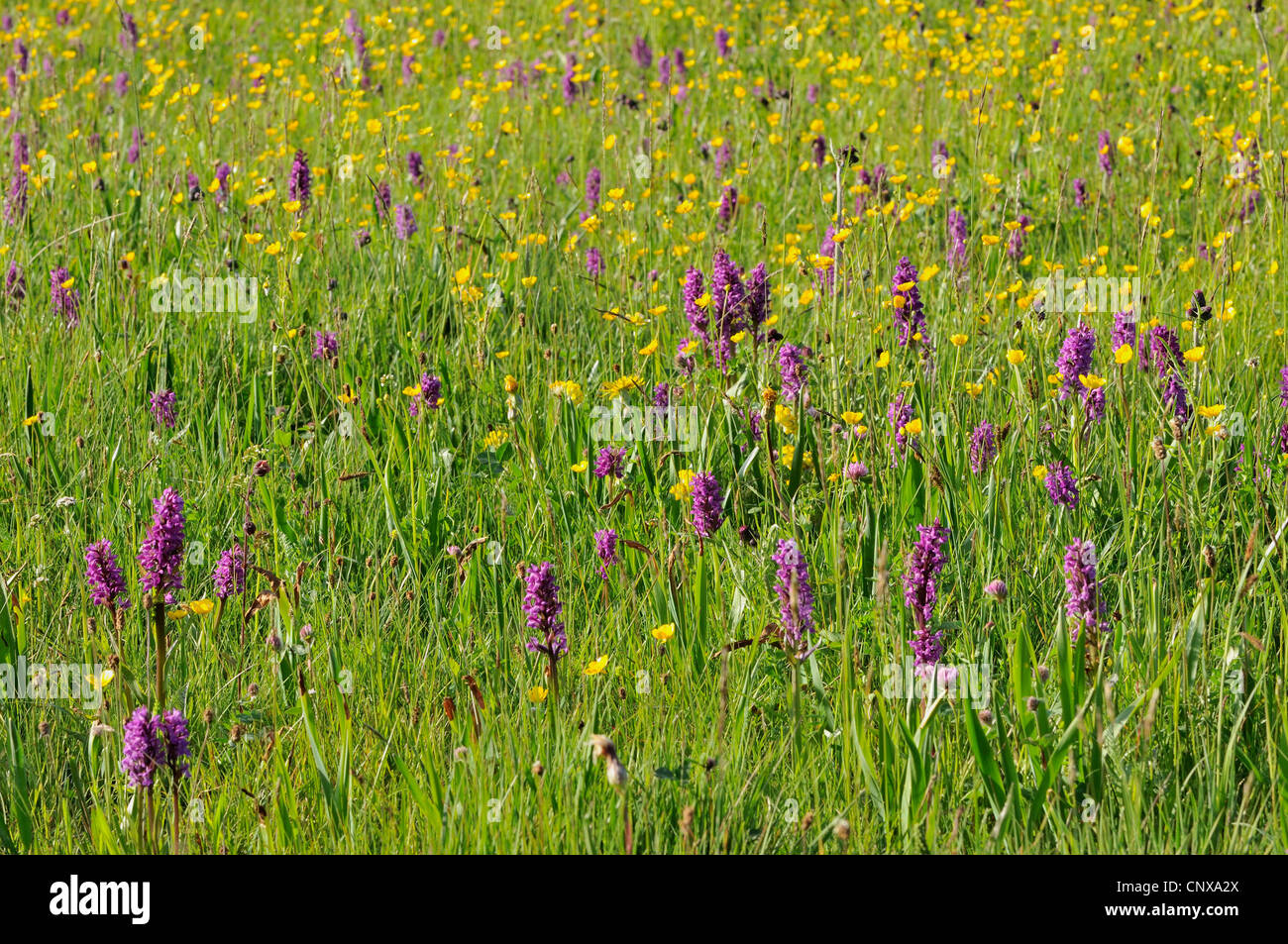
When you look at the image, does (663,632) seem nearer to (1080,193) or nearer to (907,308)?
(907,308)

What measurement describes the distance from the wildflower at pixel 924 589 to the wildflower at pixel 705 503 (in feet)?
1.45

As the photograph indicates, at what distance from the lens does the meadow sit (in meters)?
1.79

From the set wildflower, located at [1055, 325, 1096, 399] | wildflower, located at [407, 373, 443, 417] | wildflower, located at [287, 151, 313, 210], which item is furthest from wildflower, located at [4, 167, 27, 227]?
wildflower, located at [1055, 325, 1096, 399]

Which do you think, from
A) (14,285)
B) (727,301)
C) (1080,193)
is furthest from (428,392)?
(1080,193)

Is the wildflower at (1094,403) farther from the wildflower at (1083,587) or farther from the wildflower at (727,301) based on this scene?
the wildflower at (1083,587)

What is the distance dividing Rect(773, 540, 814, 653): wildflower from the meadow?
0.01 m

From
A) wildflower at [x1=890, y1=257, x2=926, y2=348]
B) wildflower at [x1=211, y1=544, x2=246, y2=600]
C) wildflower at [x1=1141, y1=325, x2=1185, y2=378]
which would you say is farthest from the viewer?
wildflower at [x1=890, y1=257, x2=926, y2=348]

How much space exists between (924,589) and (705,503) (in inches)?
19.3

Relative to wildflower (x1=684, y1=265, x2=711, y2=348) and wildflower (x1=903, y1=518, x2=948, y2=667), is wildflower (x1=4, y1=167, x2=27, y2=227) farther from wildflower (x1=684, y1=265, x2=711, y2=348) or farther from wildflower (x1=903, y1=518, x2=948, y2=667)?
wildflower (x1=903, y1=518, x2=948, y2=667)

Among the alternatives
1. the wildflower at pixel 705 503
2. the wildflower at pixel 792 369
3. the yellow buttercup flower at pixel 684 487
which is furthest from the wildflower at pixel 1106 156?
the wildflower at pixel 705 503

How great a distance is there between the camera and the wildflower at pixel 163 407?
10.2ft

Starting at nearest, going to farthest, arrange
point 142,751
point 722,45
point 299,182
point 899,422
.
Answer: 1. point 142,751
2. point 899,422
3. point 299,182
4. point 722,45

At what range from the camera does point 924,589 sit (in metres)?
2.00
